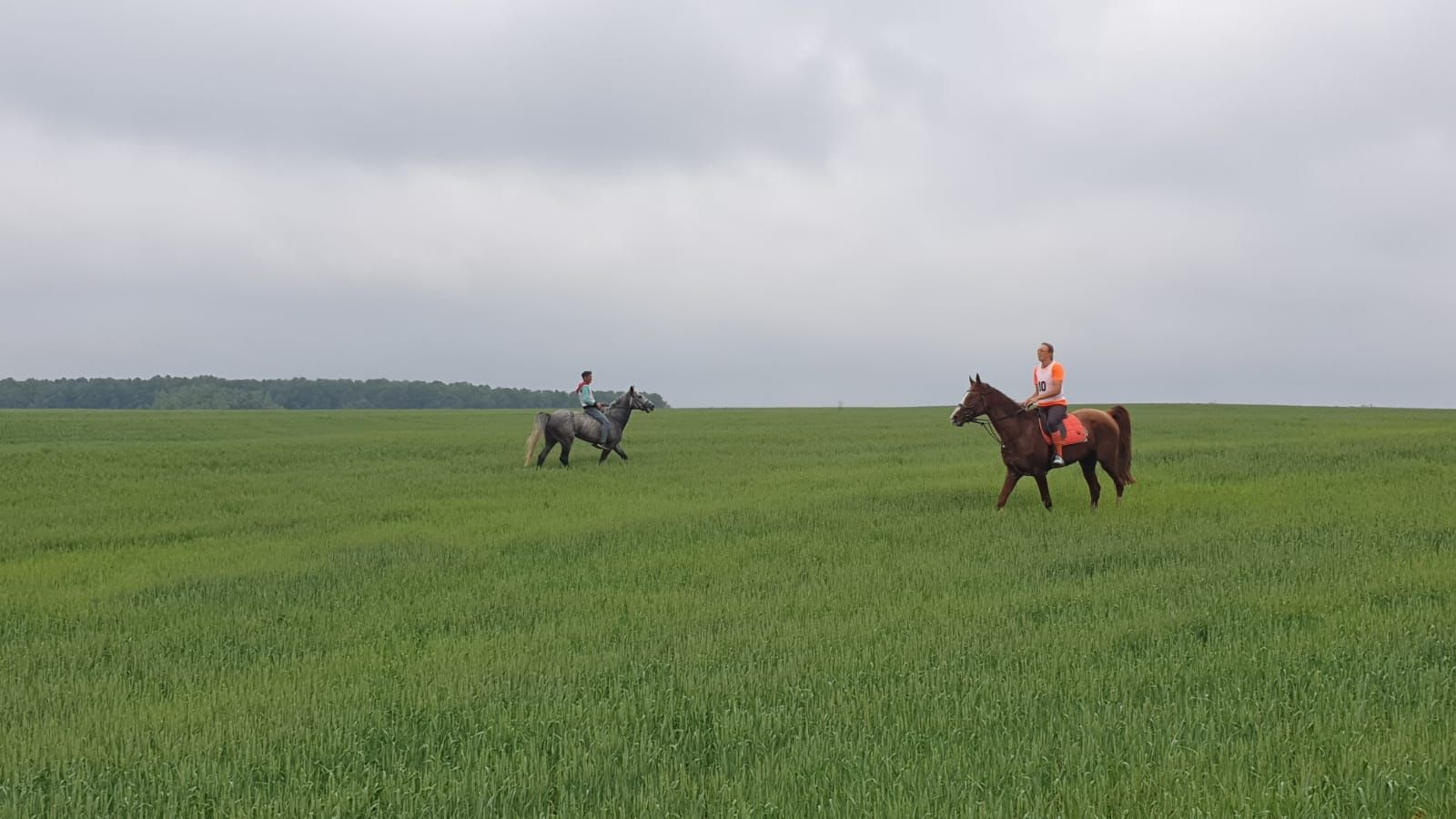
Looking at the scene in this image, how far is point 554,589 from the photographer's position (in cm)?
1132

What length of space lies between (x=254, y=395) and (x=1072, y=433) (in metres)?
120

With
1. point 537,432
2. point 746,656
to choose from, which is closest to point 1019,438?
point 746,656

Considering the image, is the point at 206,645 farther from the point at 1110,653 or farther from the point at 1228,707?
the point at 1228,707

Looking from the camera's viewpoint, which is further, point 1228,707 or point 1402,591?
point 1402,591

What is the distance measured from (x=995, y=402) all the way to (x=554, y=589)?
838 centimetres

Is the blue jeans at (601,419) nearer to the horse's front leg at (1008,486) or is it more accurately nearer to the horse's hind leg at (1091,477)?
the horse's front leg at (1008,486)

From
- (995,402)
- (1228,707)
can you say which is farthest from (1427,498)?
(1228,707)

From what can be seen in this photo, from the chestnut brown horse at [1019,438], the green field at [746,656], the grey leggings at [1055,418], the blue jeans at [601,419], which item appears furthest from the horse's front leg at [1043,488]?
the blue jeans at [601,419]

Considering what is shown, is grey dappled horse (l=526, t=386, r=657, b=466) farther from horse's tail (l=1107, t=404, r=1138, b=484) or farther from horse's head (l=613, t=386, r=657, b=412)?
horse's tail (l=1107, t=404, r=1138, b=484)

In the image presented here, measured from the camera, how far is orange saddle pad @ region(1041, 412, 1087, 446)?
16.1 metres

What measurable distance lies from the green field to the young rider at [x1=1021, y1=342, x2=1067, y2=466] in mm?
1344

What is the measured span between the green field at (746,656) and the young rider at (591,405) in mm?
6468

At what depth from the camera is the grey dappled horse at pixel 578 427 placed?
2544 centimetres

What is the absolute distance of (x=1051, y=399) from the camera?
52.6 ft
